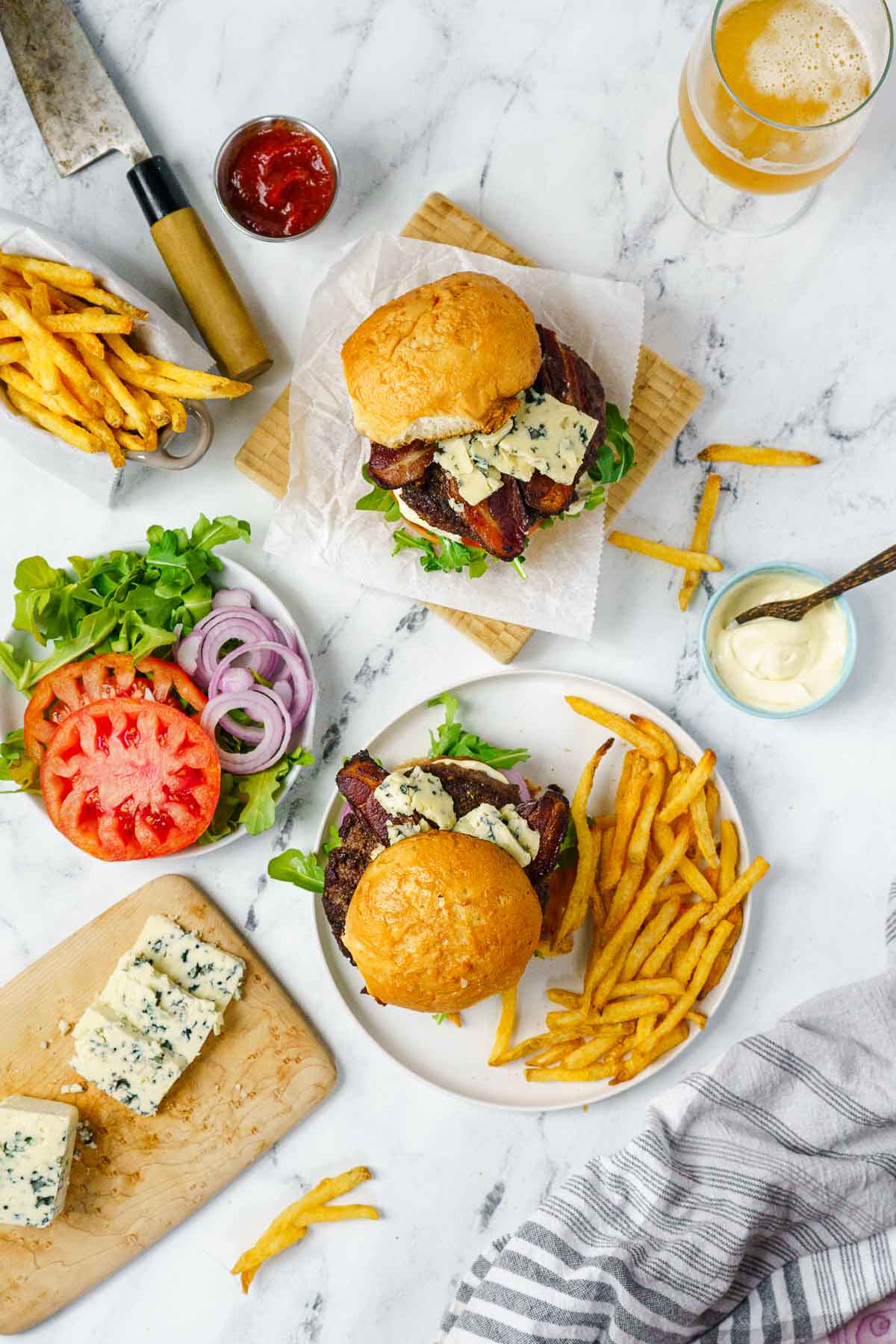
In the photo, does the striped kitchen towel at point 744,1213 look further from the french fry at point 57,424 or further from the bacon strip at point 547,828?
the french fry at point 57,424

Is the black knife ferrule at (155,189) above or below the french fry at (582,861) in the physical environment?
above

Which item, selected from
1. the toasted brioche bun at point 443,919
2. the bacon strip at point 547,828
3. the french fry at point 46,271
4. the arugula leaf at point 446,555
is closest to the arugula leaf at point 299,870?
the toasted brioche bun at point 443,919

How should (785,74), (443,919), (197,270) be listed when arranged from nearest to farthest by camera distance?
(443,919)
(785,74)
(197,270)

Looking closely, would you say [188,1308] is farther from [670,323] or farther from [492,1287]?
[670,323]

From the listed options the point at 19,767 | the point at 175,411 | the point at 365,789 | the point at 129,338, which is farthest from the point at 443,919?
the point at 129,338

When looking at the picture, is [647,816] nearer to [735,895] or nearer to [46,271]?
[735,895]

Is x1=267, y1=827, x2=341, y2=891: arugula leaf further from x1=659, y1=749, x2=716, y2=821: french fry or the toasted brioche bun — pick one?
x1=659, y1=749, x2=716, y2=821: french fry
